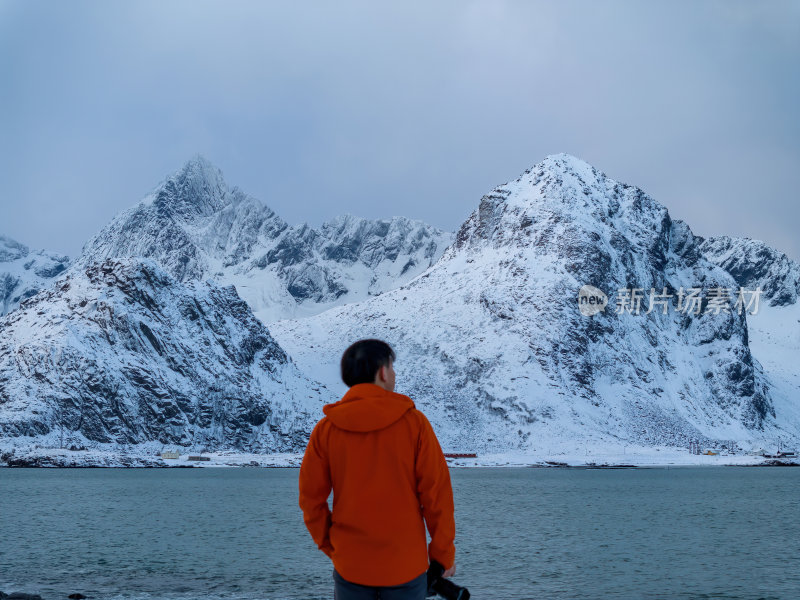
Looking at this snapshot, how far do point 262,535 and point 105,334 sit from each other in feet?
388

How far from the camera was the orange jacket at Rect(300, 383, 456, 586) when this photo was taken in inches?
317

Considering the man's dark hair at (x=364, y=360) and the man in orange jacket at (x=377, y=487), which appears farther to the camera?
the man's dark hair at (x=364, y=360)

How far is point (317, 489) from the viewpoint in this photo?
8430 mm

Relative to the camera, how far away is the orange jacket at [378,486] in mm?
8047

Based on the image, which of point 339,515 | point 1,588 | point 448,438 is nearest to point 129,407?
point 448,438

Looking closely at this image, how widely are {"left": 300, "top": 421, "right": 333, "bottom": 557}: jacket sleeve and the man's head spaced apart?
24.8 inches

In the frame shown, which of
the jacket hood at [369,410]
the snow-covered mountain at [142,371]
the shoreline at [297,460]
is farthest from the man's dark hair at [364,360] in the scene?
the snow-covered mountain at [142,371]

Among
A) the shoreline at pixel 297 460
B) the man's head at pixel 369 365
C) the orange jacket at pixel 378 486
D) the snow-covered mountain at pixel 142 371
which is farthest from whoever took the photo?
the snow-covered mountain at pixel 142 371

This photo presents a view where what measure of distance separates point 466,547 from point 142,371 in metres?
120

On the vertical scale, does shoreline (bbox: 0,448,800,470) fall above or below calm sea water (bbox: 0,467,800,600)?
below

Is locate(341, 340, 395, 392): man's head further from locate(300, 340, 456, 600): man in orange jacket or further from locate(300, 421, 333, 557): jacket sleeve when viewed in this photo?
locate(300, 421, 333, 557): jacket sleeve

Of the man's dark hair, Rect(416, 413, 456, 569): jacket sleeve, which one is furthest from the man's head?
Rect(416, 413, 456, 569): jacket sleeve

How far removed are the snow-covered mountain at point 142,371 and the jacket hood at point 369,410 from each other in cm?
14294

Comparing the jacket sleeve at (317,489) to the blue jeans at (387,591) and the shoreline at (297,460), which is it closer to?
the blue jeans at (387,591)
